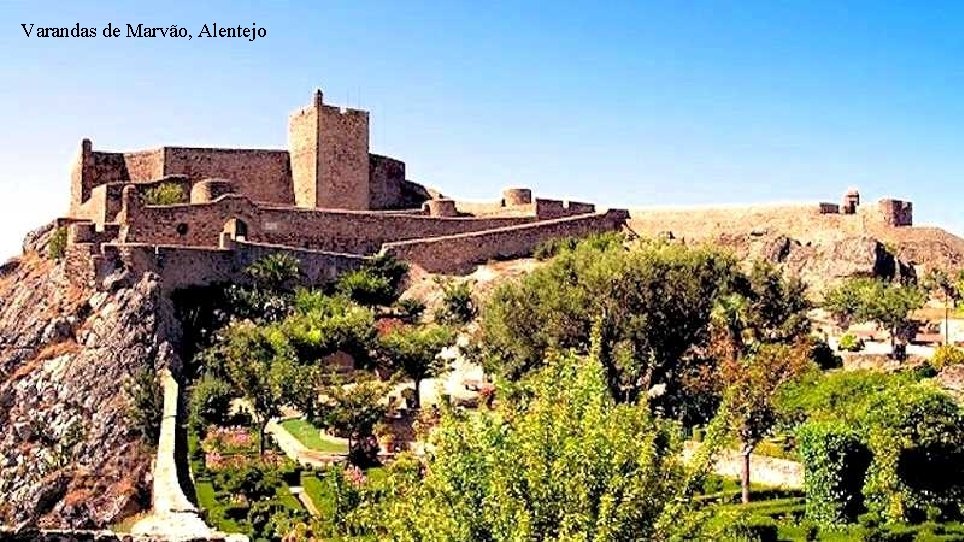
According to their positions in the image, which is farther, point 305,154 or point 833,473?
point 305,154

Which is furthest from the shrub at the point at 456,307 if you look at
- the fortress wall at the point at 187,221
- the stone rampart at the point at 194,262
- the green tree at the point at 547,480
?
the green tree at the point at 547,480

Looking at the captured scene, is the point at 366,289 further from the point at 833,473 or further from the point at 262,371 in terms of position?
the point at 833,473

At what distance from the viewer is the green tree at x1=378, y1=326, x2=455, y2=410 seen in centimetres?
3888

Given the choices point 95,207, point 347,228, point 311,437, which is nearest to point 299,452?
point 311,437

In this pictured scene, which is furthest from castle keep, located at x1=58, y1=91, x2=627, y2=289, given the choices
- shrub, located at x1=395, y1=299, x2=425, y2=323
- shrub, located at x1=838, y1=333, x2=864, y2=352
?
shrub, located at x1=838, y1=333, x2=864, y2=352

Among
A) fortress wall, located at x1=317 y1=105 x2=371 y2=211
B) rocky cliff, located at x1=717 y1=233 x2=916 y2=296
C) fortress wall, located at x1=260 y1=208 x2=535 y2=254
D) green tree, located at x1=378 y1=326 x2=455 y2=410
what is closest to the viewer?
green tree, located at x1=378 y1=326 x2=455 y2=410

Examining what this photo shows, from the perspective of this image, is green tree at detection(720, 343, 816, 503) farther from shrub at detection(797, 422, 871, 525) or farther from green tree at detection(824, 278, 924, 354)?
green tree at detection(824, 278, 924, 354)

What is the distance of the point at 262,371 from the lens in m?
35.7

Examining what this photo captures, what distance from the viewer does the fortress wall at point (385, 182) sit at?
200ft

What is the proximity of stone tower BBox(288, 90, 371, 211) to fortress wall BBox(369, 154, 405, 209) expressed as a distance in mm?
1315

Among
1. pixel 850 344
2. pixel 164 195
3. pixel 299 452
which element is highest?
pixel 164 195

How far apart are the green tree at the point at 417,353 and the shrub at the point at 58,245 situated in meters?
16.1

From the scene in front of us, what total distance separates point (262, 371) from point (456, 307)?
1342 centimetres

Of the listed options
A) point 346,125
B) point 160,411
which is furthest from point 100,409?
point 346,125
